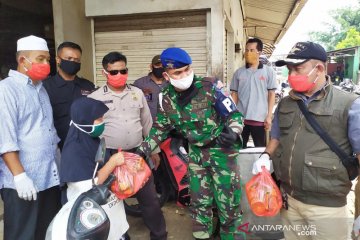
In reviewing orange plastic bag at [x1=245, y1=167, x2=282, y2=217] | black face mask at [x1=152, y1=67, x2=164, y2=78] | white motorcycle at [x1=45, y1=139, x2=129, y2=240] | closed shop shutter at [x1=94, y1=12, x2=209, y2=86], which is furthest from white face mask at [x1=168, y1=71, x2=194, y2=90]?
closed shop shutter at [x1=94, y1=12, x2=209, y2=86]

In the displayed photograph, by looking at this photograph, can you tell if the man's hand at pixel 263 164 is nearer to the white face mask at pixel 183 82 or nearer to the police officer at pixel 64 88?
the white face mask at pixel 183 82

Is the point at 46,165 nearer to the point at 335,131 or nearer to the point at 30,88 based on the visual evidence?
the point at 30,88

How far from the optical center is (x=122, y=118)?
3.02 metres

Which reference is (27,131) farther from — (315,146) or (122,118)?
(315,146)

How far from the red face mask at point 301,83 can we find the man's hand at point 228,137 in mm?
653

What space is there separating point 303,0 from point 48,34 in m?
6.47

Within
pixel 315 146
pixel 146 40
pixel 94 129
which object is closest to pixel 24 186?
pixel 94 129

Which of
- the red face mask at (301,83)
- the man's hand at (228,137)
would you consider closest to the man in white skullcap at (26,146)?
the man's hand at (228,137)

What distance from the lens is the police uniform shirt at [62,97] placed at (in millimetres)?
2980

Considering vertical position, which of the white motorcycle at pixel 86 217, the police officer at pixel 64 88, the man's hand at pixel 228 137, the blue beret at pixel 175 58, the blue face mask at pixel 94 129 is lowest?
the white motorcycle at pixel 86 217

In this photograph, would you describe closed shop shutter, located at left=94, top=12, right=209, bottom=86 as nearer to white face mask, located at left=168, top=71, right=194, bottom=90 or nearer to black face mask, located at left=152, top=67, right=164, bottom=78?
black face mask, located at left=152, top=67, right=164, bottom=78

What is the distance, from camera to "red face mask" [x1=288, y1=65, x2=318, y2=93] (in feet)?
6.18

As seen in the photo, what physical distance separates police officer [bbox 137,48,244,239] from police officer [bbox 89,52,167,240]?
36cm

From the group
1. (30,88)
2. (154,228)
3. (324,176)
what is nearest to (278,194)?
(324,176)
